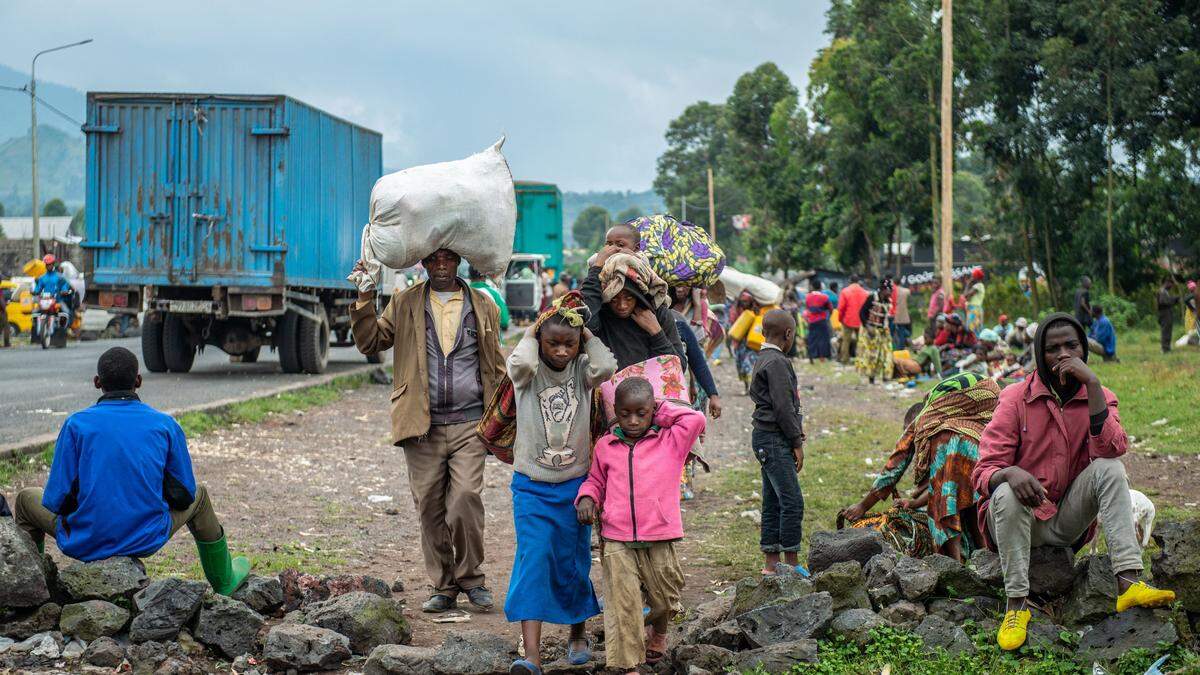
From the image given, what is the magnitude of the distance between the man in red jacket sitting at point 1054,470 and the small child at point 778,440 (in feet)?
4.26

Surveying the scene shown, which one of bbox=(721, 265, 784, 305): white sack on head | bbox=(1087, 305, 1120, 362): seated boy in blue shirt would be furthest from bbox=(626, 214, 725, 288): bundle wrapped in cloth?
bbox=(1087, 305, 1120, 362): seated boy in blue shirt

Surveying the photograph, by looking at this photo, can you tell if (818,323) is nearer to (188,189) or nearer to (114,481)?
(188,189)

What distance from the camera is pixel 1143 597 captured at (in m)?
4.53

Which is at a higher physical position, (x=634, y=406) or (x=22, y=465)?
(x=634, y=406)

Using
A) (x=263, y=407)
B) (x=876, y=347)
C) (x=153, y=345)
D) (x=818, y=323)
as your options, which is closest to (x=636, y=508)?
(x=263, y=407)

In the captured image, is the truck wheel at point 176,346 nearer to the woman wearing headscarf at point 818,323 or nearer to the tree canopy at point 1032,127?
the woman wearing headscarf at point 818,323

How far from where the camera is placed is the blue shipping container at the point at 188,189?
50.4ft

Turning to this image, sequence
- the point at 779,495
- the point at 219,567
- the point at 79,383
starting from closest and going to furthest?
the point at 219,567 → the point at 779,495 → the point at 79,383

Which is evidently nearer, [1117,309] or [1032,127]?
[1117,309]

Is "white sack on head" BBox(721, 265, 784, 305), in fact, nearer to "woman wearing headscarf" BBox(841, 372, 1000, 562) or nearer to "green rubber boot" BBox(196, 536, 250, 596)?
"woman wearing headscarf" BBox(841, 372, 1000, 562)

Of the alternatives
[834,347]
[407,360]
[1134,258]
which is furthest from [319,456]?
[1134,258]

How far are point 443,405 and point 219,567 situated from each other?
1.24m

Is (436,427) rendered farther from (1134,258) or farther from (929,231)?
(929,231)

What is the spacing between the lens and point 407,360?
18.8 ft
